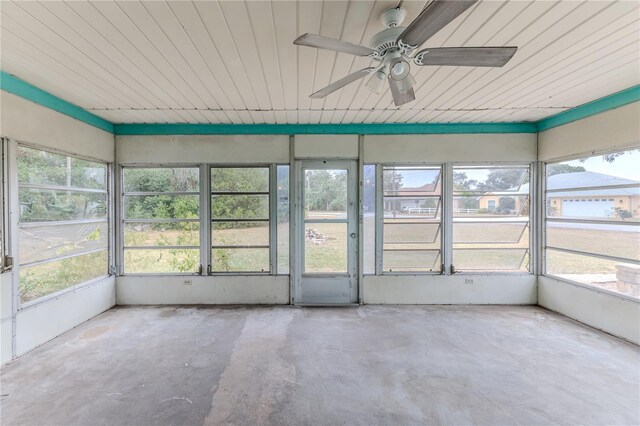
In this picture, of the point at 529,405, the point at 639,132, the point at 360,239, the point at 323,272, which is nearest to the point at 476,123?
the point at 639,132

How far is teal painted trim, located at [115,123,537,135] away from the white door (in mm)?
518

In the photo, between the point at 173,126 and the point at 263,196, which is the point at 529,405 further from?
the point at 173,126

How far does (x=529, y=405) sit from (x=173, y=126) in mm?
5217

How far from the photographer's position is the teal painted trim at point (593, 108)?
297 cm

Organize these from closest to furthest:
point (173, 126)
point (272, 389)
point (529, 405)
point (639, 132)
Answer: point (529, 405) < point (272, 389) < point (639, 132) < point (173, 126)

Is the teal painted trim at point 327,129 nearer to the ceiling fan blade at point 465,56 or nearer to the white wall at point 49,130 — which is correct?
the white wall at point 49,130

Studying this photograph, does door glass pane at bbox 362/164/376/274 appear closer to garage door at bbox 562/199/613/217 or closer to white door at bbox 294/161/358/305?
white door at bbox 294/161/358/305

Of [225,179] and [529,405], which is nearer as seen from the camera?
[529,405]

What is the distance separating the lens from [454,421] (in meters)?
1.97

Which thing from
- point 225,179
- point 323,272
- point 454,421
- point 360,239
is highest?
point 225,179

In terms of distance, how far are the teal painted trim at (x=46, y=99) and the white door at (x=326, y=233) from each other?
288cm

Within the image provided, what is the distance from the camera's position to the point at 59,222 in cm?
334

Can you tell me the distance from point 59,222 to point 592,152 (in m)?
6.68

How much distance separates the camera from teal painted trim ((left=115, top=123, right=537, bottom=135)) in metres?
4.18
